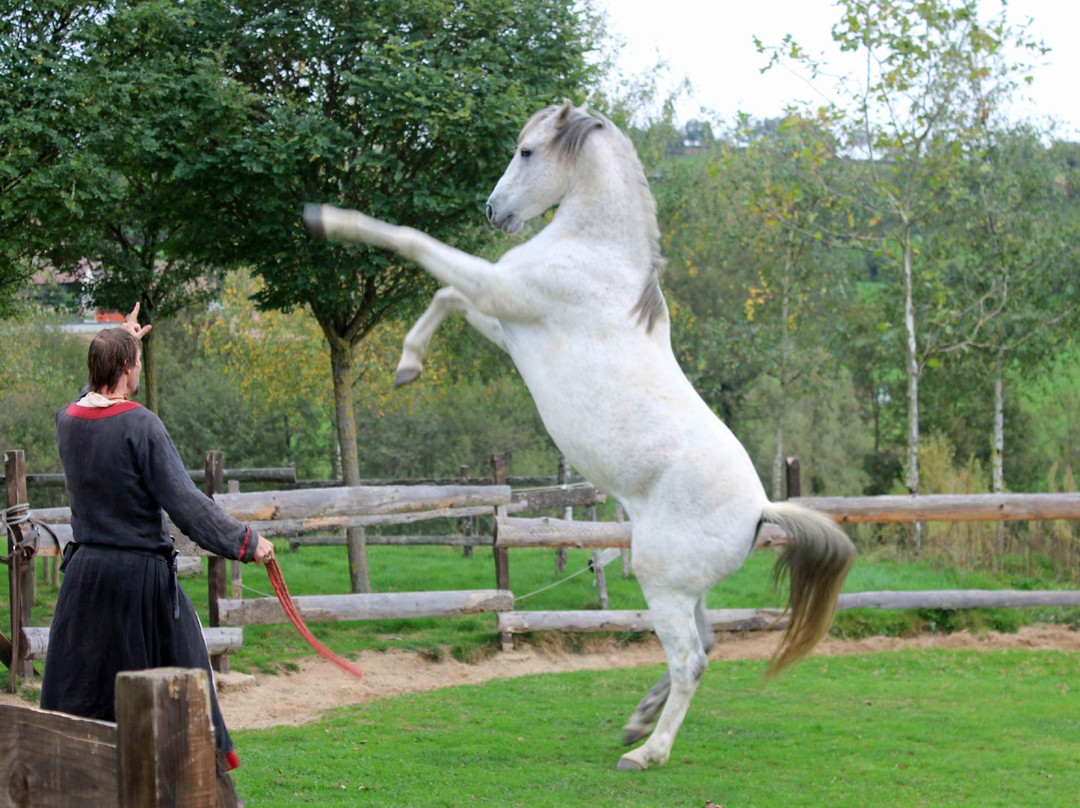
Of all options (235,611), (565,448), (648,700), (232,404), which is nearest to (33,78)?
(235,611)

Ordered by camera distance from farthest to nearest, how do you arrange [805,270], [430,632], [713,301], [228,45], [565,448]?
[713,301] → [805,270] → [430,632] → [228,45] → [565,448]

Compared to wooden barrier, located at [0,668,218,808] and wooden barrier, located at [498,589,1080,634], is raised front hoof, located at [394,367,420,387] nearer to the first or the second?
wooden barrier, located at [0,668,218,808]

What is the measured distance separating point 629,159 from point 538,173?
0.40 metres

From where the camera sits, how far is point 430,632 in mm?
8438

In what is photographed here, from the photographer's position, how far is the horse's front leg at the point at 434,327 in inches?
156

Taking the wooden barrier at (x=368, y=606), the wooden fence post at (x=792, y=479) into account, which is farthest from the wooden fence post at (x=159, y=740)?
the wooden fence post at (x=792, y=479)

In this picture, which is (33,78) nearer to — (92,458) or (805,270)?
(92,458)

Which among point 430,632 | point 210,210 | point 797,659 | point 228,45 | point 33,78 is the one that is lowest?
point 430,632

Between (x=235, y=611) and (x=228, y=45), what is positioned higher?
(x=228, y=45)

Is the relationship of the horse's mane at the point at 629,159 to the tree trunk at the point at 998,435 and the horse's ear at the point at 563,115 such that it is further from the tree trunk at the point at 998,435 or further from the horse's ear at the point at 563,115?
the tree trunk at the point at 998,435

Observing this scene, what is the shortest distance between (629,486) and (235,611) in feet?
13.5

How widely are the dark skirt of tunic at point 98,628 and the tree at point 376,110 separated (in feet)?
15.8

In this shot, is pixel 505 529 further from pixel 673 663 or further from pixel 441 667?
pixel 673 663

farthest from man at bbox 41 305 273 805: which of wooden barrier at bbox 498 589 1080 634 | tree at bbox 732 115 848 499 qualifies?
tree at bbox 732 115 848 499
